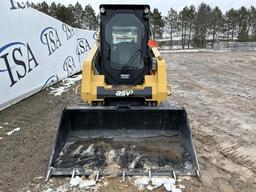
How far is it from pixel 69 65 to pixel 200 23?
4472 centimetres

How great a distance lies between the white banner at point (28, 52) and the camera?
8133mm

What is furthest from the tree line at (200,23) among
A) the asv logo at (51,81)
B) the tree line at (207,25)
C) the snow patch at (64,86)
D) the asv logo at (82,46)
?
the asv logo at (51,81)

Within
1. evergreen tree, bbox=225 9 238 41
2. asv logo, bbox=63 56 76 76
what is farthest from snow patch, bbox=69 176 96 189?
evergreen tree, bbox=225 9 238 41

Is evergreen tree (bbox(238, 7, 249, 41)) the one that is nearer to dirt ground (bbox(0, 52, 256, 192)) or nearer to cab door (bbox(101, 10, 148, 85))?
dirt ground (bbox(0, 52, 256, 192))

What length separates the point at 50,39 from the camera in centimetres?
1148

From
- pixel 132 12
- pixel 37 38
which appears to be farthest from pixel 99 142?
pixel 37 38

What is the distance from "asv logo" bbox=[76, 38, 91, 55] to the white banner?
1844mm

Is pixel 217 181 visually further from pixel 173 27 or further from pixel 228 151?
pixel 173 27

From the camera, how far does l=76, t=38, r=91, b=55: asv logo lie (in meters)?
→ 15.5

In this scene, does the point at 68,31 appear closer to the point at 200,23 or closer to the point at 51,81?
the point at 51,81

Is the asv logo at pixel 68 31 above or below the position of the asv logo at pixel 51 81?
above

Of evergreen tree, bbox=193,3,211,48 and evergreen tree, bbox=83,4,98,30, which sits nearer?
evergreen tree, bbox=193,3,211,48

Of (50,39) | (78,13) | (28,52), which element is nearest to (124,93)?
(28,52)

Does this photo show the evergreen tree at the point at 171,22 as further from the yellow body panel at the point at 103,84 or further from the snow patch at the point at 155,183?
the snow patch at the point at 155,183
